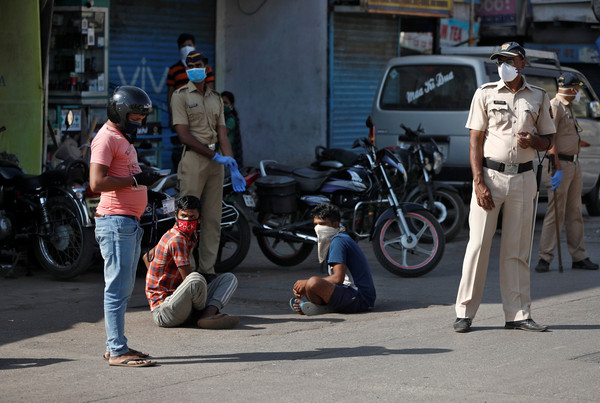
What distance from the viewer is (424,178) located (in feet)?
37.2

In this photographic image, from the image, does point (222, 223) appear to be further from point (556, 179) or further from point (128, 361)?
point (128, 361)

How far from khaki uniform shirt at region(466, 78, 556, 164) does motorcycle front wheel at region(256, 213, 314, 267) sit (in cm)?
324

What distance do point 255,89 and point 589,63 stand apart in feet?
36.0

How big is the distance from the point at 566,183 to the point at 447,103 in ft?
10.2

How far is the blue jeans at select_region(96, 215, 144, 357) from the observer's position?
572 centimetres

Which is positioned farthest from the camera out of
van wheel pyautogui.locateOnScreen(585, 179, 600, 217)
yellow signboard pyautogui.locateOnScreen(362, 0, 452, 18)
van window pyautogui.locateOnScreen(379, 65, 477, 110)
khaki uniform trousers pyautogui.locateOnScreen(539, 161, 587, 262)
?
yellow signboard pyautogui.locateOnScreen(362, 0, 452, 18)

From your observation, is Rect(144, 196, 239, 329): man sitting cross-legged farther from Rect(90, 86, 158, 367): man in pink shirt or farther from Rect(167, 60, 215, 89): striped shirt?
Rect(167, 60, 215, 89): striped shirt

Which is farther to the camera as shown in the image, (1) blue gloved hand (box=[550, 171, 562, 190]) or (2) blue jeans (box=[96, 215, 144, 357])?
(1) blue gloved hand (box=[550, 171, 562, 190])

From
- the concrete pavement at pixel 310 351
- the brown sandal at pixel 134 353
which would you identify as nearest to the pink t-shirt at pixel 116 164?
the brown sandal at pixel 134 353

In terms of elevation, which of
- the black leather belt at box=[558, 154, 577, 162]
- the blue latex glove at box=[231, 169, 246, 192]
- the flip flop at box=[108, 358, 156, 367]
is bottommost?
the flip flop at box=[108, 358, 156, 367]

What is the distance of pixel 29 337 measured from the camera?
6.73 m

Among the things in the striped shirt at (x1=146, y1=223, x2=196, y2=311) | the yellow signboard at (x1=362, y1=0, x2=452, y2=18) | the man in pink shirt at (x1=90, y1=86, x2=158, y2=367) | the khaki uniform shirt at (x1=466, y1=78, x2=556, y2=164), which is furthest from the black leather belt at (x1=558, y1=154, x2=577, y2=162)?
the yellow signboard at (x1=362, y1=0, x2=452, y2=18)

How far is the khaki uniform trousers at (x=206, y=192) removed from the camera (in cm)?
863

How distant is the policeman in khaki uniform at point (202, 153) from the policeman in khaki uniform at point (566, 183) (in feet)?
10.6
